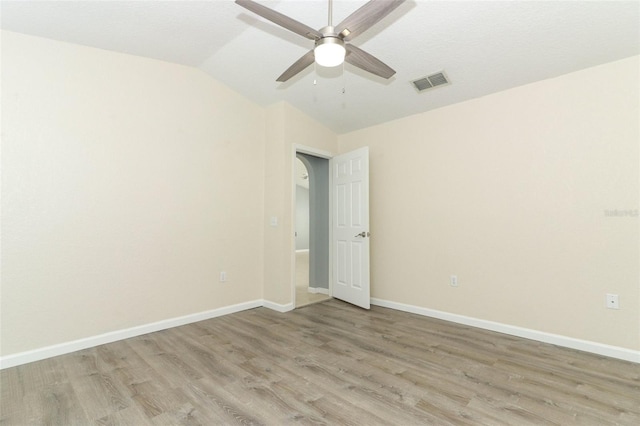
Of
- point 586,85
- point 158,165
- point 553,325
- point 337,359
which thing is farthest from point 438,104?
point 158,165

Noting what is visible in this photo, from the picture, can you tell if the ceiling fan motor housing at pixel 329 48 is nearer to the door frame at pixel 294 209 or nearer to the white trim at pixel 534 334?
the door frame at pixel 294 209

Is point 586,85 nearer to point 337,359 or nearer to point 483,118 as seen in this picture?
point 483,118

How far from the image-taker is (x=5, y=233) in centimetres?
253

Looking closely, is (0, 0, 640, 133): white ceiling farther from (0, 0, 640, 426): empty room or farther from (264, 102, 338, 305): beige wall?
(264, 102, 338, 305): beige wall

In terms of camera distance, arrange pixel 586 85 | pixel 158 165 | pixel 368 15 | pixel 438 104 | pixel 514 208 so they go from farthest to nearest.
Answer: pixel 438 104 → pixel 158 165 → pixel 514 208 → pixel 586 85 → pixel 368 15

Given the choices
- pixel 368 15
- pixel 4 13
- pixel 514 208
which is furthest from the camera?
pixel 514 208

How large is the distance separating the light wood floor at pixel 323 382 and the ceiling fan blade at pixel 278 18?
2.27m

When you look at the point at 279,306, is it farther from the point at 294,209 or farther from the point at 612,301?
the point at 612,301

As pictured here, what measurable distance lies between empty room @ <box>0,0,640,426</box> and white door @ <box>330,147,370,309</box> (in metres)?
0.07

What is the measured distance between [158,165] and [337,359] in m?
2.69

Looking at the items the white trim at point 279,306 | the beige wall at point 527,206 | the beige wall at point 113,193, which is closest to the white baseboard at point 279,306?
the white trim at point 279,306

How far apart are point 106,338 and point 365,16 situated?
3.46 meters

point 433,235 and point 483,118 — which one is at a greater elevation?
point 483,118

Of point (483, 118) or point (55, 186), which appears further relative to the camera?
point (483, 118)
